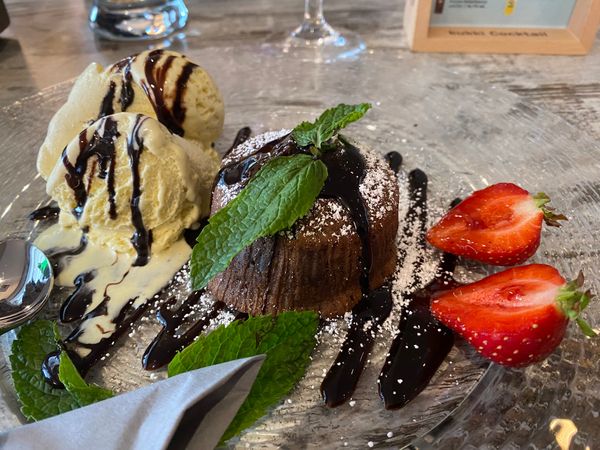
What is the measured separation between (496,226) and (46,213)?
1160 mm

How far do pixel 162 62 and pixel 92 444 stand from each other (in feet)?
3.28

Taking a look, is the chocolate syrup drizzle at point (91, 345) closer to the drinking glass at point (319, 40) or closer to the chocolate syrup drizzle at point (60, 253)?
the chocolate syrup drizzle at point (60, 253)

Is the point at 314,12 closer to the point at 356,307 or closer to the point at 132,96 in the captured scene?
the point at 132,96

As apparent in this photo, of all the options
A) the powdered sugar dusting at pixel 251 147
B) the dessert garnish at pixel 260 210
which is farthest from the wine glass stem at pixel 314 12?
the dessert garnish at pixel 260 210

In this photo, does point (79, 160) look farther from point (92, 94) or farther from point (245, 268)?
point (245, 268)

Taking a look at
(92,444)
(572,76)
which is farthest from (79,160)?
(572,76)

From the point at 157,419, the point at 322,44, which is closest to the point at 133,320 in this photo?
the point at 157,419

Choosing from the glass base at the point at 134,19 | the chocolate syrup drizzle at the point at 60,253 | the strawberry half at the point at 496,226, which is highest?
the glass base at the point at 134,19

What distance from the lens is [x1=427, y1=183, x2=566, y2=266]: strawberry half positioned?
1177mm

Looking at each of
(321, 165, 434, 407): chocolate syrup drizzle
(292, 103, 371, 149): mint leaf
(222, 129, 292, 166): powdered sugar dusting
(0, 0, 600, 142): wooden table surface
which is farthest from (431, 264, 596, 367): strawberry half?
(0, 0, 600, 142): wooden table surface

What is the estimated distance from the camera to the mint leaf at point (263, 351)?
38.4 inches

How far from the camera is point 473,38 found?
6.66 feet

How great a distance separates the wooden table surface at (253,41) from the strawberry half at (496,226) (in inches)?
26.6

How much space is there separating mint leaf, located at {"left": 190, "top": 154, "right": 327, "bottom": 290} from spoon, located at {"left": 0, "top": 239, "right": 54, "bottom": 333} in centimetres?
39
